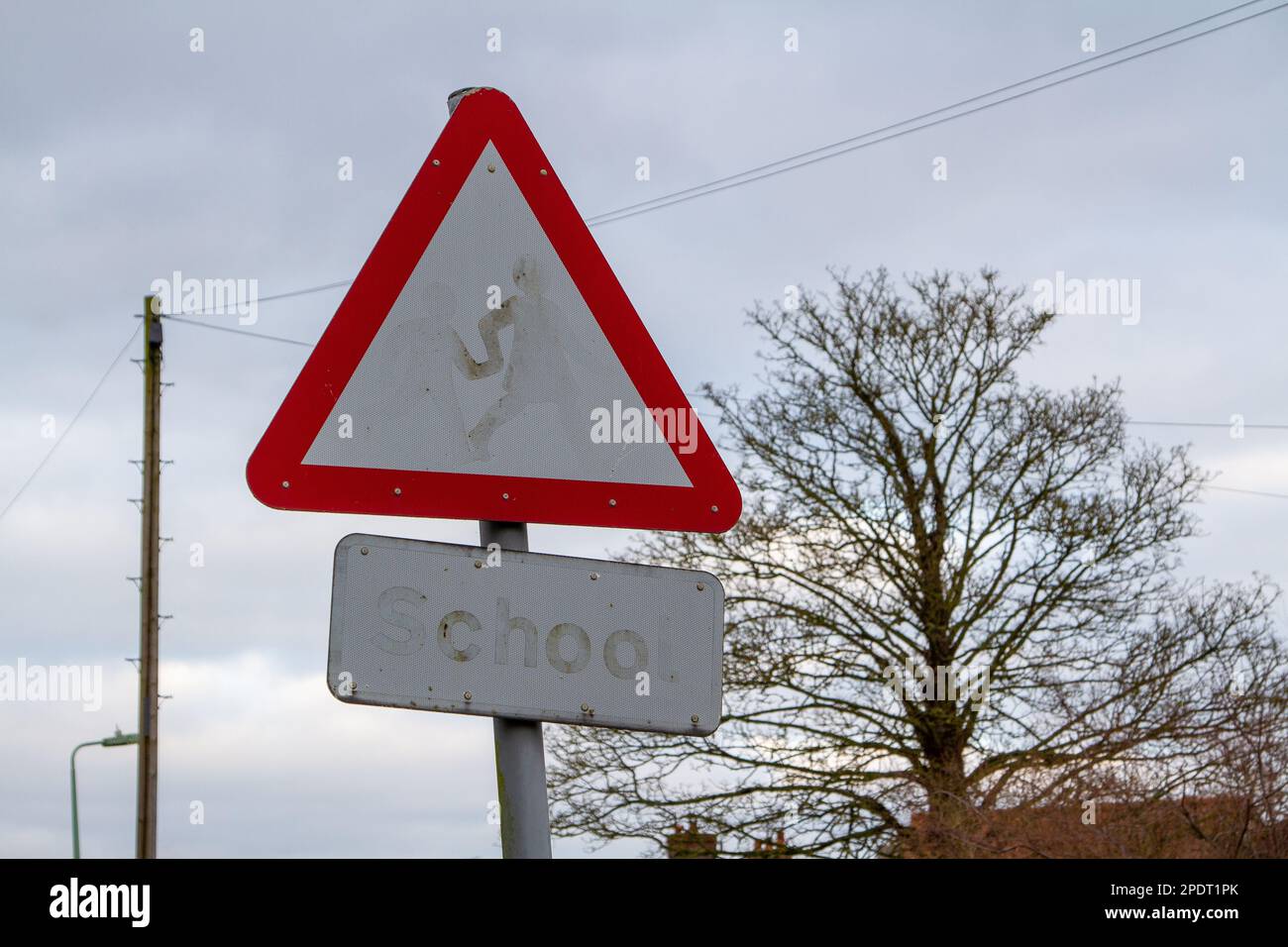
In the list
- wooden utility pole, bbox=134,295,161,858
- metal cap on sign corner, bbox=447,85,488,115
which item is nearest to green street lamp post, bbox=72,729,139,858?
wooden utility pole, bbox=134,295,161,858

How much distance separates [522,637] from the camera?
2.19m

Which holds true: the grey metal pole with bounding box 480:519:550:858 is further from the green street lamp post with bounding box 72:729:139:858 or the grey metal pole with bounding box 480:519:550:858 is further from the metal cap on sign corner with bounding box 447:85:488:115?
the green street lamp post with bounding box 72:729:139:858

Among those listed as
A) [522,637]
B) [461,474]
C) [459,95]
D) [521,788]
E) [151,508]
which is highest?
[151,508]

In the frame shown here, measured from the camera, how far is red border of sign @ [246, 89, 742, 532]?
2.30m

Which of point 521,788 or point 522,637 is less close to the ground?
point 522,637

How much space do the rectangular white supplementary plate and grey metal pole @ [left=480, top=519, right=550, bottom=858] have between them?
5cm

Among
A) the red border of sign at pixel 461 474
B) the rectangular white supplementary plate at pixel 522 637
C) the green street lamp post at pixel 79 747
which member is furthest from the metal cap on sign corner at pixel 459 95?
the green street lamp post at pixel 79 747

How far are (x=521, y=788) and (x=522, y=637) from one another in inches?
→ 9.0

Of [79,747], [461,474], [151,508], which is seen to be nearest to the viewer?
[461,474]

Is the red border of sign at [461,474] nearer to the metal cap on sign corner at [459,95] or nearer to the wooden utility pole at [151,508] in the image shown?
the metal cap on sign corner at [459,95]

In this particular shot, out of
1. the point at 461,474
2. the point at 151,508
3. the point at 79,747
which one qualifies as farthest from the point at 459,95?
the point at 79,747

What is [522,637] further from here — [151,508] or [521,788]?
[151,508]

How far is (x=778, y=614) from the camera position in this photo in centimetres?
1661
